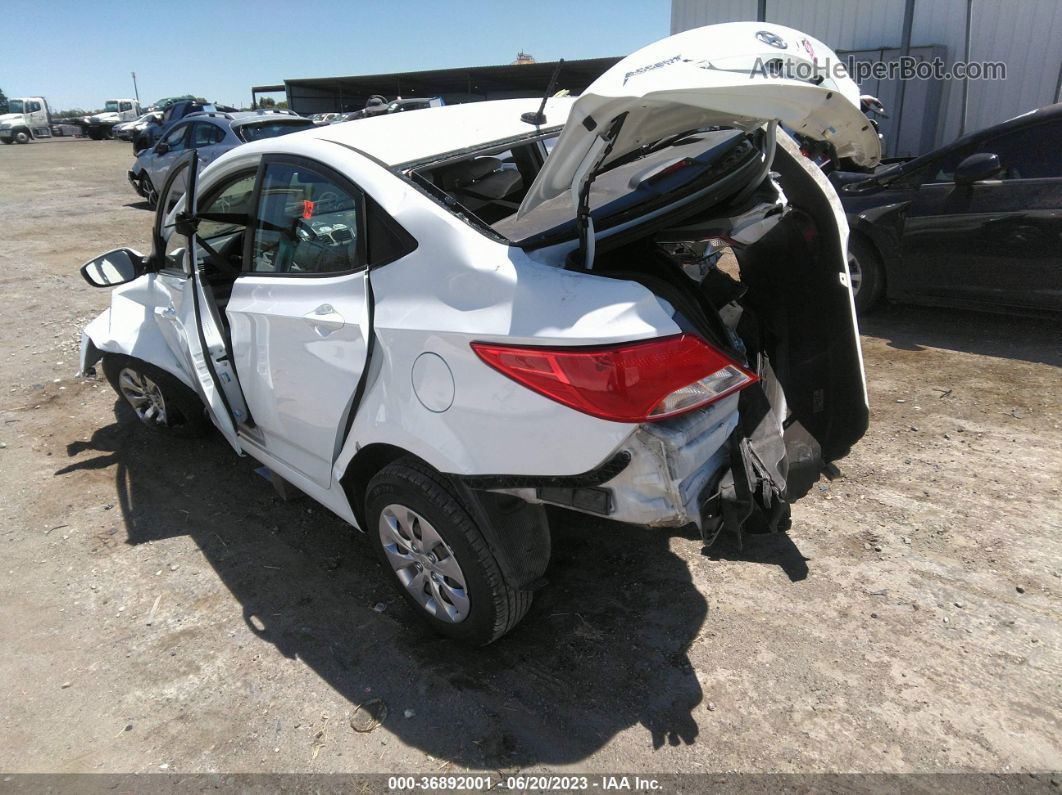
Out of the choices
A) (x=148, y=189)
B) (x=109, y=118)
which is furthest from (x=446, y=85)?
(x=148, y=189)

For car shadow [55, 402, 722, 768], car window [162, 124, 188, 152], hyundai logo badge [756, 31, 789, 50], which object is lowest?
car shadow [55, 402, 722, 768]

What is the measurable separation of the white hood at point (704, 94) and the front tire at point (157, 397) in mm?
2794

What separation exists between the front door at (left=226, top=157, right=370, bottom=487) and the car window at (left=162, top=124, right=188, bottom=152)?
422 inches

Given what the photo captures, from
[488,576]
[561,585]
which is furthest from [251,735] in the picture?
[561,585]

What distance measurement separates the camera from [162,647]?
2.75 m

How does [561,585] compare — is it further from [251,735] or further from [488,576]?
[251,735]

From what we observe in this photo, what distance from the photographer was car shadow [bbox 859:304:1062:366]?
5094mm

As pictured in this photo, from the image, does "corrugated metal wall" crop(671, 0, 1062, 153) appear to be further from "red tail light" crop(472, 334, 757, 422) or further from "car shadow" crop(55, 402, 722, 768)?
"red tail light" crop(472, 334, 757, 422)

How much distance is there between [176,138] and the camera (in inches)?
480

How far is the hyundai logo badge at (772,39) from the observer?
1.93 meters

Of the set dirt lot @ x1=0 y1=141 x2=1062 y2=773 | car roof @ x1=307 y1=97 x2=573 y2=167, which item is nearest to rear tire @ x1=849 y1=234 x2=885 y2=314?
dirt lot @ x1=0 y1=141 x2=1062 y2=773

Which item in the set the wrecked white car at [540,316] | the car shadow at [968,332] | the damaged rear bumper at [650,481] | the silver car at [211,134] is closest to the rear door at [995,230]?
the car shadow at [968,332]

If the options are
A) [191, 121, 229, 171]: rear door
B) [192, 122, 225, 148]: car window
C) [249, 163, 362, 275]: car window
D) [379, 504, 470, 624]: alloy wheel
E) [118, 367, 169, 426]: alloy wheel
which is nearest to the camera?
[379, 504, 470, 624]: alloy wheel

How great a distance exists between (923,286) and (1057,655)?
145 inches
